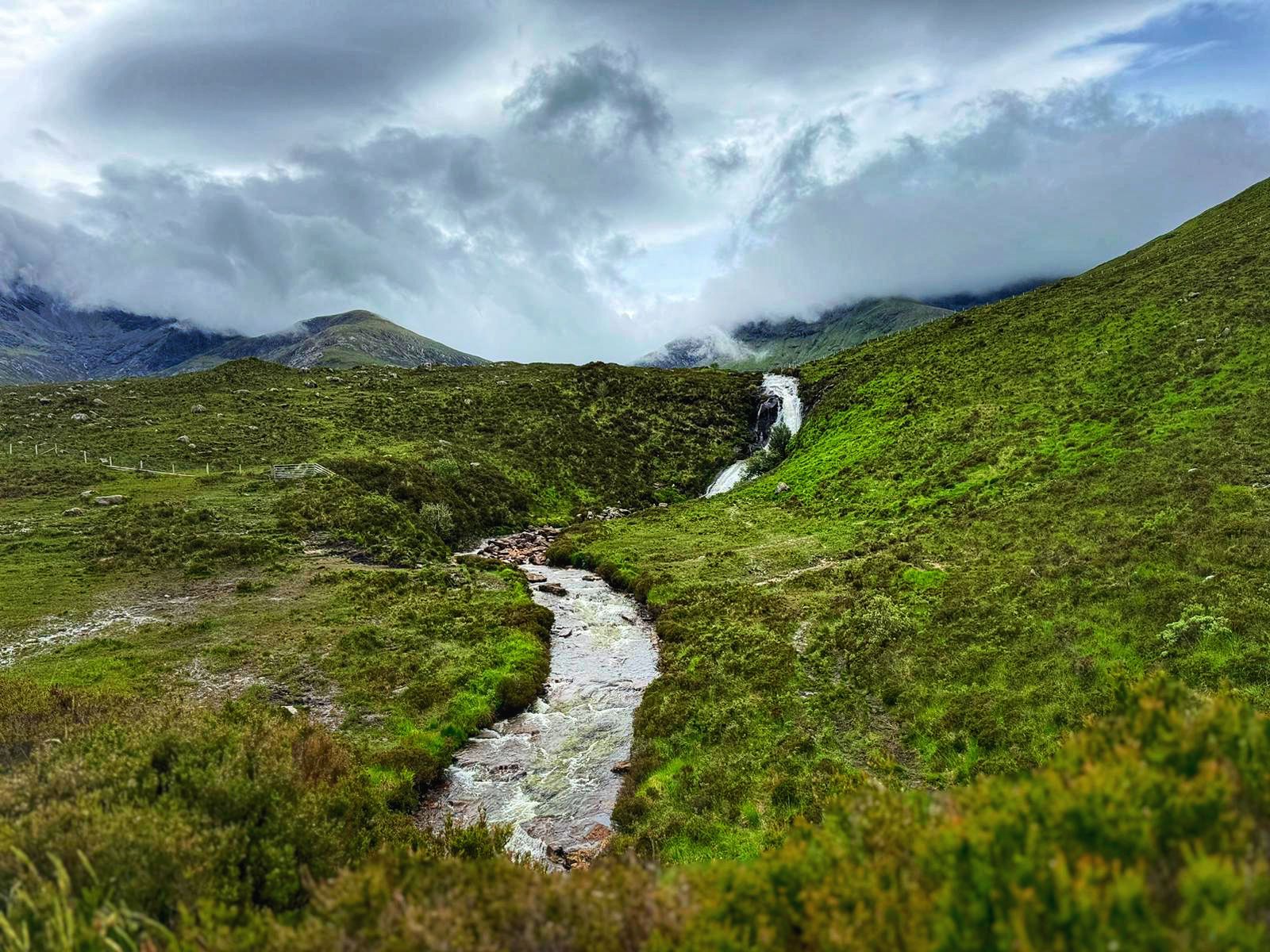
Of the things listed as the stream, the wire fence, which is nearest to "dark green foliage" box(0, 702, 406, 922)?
the stream

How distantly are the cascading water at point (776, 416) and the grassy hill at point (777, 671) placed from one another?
673 cm

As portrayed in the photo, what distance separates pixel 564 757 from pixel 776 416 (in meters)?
68.5

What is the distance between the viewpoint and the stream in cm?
1595

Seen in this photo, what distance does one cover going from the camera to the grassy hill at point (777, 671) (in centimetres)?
556

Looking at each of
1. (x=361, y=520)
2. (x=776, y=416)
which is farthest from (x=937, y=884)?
(x=776, y=416)

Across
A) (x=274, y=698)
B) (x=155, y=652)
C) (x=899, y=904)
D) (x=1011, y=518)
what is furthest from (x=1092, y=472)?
(x=155, y=652)

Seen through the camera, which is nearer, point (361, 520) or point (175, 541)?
point (175, 541)

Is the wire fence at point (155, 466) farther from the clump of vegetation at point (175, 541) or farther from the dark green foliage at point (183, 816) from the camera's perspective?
the dark green foliage at point (183, 816)

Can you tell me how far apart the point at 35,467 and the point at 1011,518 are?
2928 inches

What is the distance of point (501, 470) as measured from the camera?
6500 cm

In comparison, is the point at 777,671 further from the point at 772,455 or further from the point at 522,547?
the point at 772,455

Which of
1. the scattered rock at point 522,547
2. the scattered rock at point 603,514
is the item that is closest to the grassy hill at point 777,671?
the scattered rock at point 522,547

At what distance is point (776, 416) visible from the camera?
82312 millimetres

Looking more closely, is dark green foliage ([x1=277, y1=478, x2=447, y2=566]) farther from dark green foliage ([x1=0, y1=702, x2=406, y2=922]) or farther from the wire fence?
dark green foliage ([x1=0, y1=702, x2=406, y2=922])
